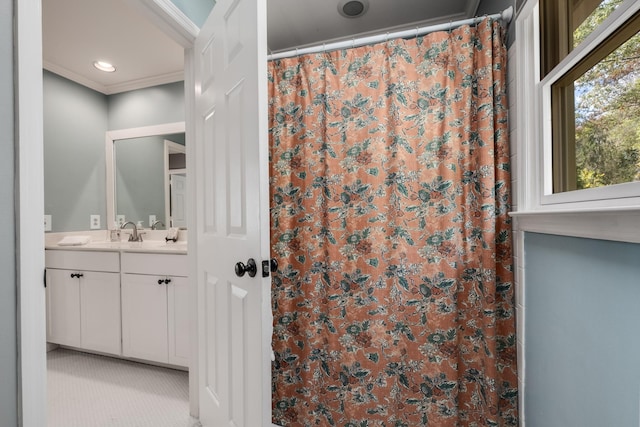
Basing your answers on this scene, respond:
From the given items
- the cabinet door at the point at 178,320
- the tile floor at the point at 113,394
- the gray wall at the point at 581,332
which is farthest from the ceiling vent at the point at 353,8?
the tile floor at the point at 113,394

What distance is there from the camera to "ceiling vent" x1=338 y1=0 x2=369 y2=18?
5.71 feet

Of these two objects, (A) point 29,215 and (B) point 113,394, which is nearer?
(A) point 29,215

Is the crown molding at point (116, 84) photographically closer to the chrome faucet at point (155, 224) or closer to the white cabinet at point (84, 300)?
the chrome faucet at point (155, 224)

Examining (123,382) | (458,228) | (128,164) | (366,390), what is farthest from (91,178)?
(458,228)

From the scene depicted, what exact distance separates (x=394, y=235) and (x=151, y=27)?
211 cm

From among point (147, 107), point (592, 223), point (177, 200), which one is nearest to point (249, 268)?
point (592, 223)

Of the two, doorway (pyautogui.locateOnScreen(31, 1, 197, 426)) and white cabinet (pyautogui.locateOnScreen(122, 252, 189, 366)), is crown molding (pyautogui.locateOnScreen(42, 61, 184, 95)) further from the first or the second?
doorway (pyautogui.locateOnScreen(31, 1, 197, 426))

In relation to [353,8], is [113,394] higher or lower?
lower

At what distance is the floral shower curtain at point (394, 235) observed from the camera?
132 centimetres

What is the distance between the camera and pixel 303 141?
1.57 metres

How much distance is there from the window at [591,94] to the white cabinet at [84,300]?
266 cm

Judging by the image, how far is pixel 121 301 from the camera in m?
2.06

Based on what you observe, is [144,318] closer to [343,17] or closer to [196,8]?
[196,8]

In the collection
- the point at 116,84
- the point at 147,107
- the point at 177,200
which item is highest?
the point at 116,84
